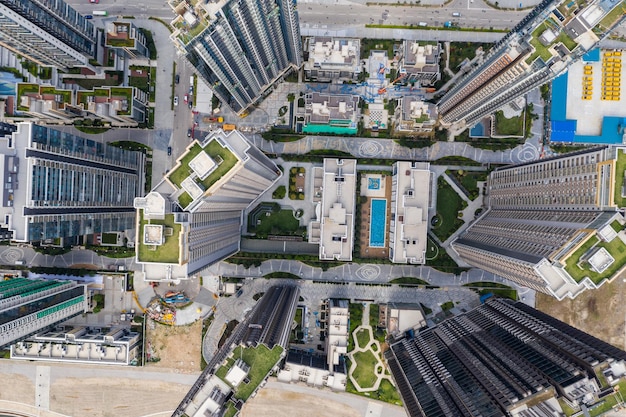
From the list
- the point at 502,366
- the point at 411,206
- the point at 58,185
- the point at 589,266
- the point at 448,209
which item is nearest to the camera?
the point at 589,266

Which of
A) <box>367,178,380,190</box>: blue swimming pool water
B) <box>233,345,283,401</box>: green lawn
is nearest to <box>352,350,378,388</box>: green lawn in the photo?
<box>367,178,380,190</box>: blue swimming pool water

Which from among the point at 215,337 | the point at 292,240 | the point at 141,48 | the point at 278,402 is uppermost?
the point at 141,48

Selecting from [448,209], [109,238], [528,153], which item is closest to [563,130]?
[528,153]

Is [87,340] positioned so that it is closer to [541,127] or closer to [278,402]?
[278,402]

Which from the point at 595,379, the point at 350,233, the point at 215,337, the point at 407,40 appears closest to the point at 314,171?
the point at 350,233

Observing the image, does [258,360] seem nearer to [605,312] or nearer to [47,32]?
[47,32]

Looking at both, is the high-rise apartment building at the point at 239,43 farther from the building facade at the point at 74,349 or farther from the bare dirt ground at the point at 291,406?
the bare dirt ground at the point at 291,406
